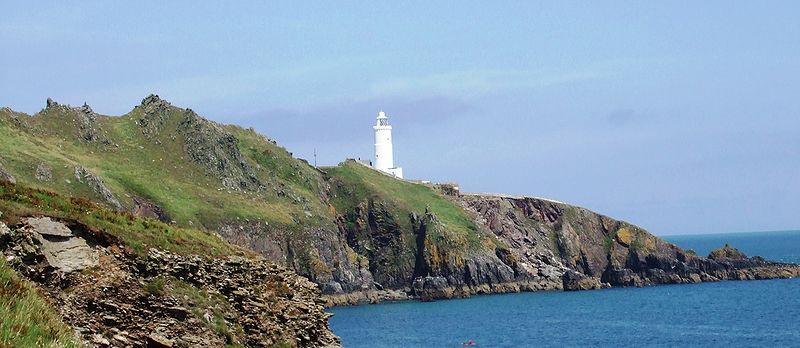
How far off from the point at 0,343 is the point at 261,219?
143490 mm

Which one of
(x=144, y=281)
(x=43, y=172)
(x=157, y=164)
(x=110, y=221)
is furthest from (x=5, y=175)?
(x=144, y=281)

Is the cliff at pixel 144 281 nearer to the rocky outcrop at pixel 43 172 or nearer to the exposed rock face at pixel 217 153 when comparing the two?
the rocky outcrop at pixel 43 172

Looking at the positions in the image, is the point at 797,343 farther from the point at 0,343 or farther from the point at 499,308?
the point at 0,343

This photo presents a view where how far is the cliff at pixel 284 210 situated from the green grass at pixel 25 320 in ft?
375

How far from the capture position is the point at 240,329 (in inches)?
1570

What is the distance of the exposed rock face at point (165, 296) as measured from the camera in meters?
33.5

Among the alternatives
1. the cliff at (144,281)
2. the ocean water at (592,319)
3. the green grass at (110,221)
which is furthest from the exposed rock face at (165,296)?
the ocean water at (592,319)

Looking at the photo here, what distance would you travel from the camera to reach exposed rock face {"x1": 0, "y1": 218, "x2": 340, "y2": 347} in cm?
3350

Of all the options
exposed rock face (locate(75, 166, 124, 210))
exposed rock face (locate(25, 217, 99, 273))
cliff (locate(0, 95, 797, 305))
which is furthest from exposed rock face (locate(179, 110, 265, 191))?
exposed rock face (locate(25, 217, 99, 273))

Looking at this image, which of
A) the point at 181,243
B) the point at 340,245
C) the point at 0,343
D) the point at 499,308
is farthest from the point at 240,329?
the point at 340,245

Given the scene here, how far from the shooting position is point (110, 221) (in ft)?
134

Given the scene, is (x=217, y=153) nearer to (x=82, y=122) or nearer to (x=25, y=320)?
(x=82, y=122)

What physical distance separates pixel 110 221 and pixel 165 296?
5.48m

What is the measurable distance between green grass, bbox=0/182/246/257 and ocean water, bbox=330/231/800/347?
6632 centimetres
